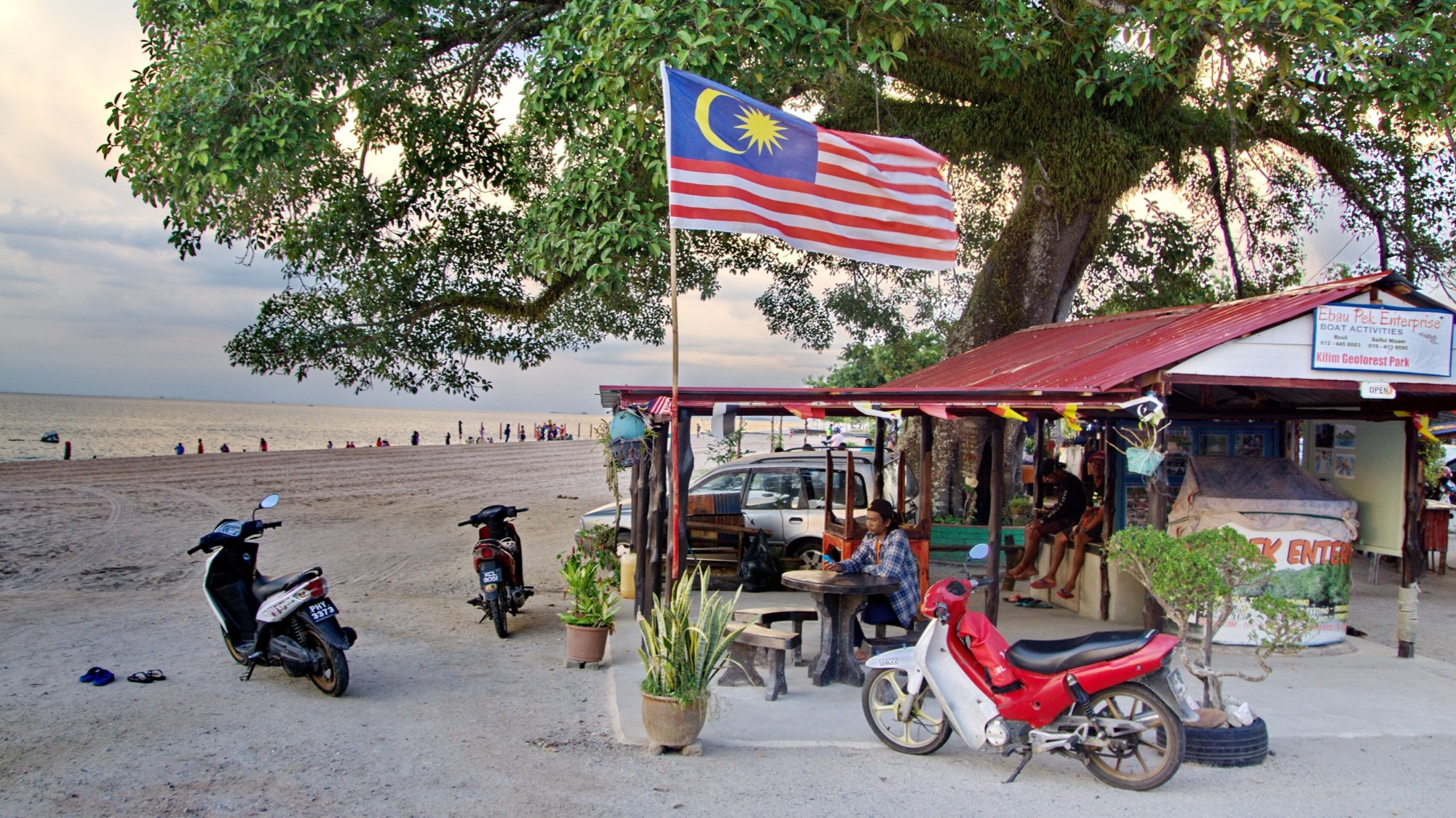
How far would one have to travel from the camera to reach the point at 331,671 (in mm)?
6730

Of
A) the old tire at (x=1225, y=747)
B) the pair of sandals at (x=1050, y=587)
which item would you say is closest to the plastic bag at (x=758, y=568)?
the pair of sandals at (x=1050, y=587)

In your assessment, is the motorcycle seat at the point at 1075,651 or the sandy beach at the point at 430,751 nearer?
the sandy beach at the point at 430,751

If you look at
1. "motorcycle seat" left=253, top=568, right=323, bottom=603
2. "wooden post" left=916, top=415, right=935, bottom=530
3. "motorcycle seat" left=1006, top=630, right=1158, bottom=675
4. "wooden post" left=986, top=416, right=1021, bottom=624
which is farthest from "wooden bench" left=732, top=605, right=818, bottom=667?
"motorcycle seat" left=253, top=568, right=323, bottom=603

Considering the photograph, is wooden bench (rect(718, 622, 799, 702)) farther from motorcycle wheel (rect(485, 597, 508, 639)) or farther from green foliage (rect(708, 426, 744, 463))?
green foliage (rect(708, 426, 744, 463))

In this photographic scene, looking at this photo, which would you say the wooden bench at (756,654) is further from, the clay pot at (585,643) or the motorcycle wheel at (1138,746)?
the motorcycle wheel at (1138,746)

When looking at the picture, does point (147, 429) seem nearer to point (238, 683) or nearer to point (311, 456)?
point (311, 456)

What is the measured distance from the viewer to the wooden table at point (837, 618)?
275 inches

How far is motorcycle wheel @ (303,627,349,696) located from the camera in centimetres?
668

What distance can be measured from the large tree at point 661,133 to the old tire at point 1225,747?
6.70 m

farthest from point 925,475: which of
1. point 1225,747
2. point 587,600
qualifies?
point 1225,747

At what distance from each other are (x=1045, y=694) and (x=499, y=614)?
5.26 meters

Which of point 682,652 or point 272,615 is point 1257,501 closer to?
point 682,652

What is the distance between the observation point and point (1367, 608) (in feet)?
37.7

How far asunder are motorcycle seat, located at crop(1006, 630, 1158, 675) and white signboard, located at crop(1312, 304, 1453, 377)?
360cm
